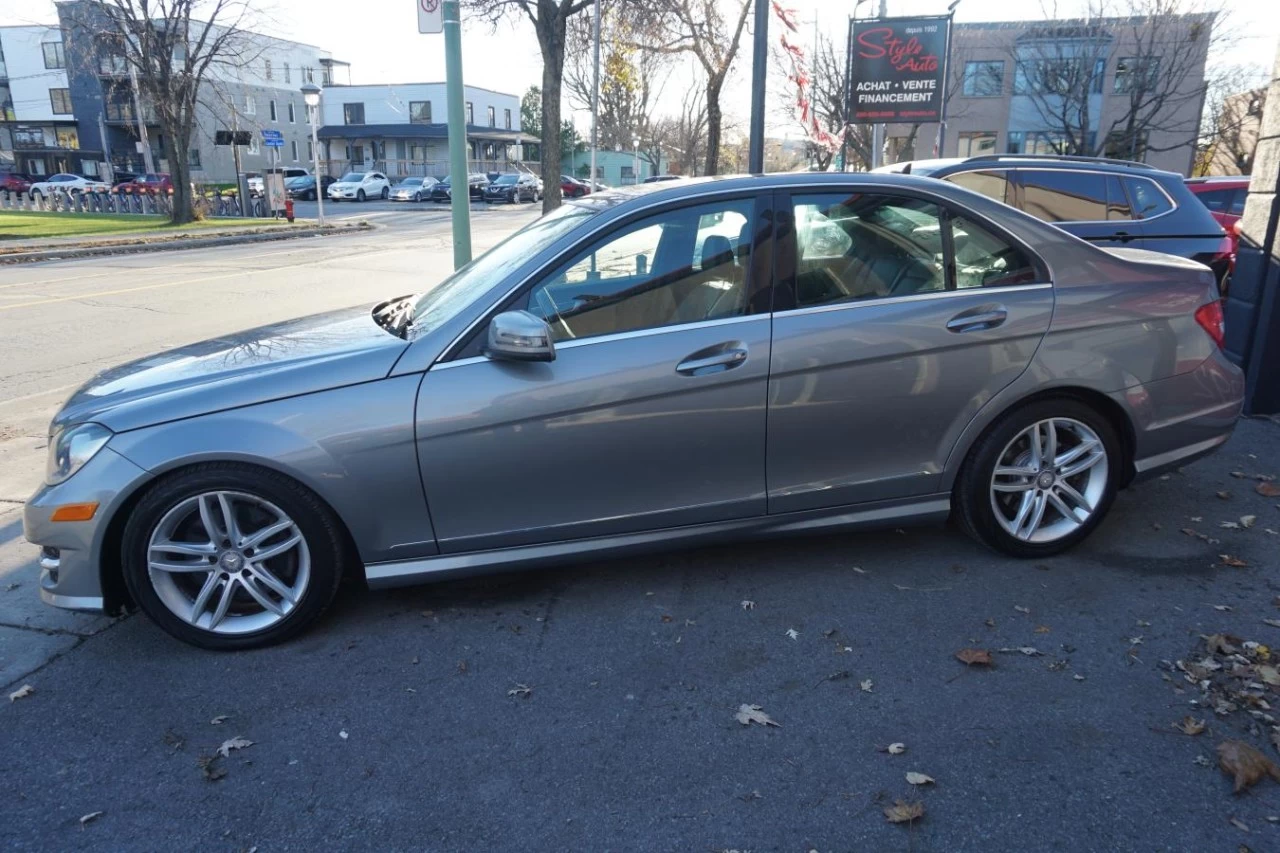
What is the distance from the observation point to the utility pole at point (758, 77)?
9.73m

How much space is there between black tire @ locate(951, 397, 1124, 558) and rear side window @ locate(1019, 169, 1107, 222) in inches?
197

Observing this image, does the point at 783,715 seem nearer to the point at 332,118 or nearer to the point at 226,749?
the point at 226,749

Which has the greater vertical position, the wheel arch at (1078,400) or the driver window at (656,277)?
the driver window at (656,277)

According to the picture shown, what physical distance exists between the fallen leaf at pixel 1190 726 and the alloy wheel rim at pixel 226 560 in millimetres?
3049

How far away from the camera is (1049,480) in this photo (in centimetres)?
421

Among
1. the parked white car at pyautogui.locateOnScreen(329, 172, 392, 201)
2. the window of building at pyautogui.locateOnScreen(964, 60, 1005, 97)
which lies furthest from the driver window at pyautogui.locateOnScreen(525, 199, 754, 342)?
the parked white car at pyautogui.locateOnScreen(329, 172, 392, 201)

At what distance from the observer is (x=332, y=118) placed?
7488 cm

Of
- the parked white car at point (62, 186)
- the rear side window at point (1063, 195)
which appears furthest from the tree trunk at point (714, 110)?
the parked white car at point (62, 186)

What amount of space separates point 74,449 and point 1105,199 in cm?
839

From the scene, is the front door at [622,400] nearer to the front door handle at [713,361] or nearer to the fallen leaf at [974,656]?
the front door handle at [713,361]

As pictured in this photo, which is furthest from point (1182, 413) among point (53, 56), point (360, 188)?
point (53, 56)

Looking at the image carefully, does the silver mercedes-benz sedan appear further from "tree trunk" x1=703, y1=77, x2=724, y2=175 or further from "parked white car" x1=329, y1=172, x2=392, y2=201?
"parked white car" x1=329, y1=172, x2=392, y2=201

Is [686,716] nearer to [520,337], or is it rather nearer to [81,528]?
[520,337]

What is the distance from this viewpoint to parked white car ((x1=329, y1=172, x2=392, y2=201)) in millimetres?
51094
